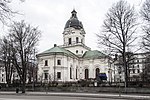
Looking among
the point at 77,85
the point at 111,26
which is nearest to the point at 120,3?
the point at 111,26

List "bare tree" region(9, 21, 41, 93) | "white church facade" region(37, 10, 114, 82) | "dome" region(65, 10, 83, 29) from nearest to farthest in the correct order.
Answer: "bare tree" region(9, 21, 41, 93) → "white church facade" region(37, 10, 114, 82) → "dome" region(65, 10, 83, 29)

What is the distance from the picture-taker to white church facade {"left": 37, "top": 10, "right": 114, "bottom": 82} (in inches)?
2761

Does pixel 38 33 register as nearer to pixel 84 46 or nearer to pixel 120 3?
pixel 120 3

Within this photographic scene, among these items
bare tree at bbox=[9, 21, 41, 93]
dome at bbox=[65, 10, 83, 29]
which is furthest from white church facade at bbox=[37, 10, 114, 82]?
bare tree at bbox=[9, 21, 41, 93]

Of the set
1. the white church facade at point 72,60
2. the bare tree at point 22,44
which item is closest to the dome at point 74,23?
the white church facade at point 72,60

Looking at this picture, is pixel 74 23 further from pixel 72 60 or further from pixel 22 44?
pixel 22 44

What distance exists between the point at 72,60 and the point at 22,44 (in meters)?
35.7

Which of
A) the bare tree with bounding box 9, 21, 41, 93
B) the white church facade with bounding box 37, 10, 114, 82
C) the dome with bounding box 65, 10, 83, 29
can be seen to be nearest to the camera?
the bare tree with bounding box 9, 21, 41, 93

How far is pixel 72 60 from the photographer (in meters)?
76.8

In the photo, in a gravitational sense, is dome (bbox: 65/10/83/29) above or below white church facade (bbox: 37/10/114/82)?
above

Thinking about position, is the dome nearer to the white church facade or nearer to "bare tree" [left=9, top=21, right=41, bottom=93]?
→ the white church facade

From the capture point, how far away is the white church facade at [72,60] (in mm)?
70125

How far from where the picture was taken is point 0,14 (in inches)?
369

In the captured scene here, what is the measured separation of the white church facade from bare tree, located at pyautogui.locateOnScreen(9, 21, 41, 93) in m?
22.0
